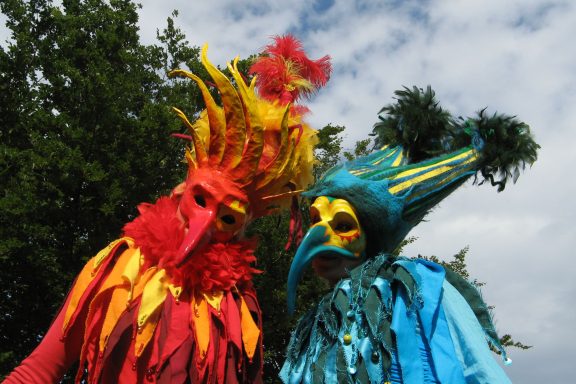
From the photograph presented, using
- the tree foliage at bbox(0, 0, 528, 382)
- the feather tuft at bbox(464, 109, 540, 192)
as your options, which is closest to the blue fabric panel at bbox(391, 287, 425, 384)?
the feather tuft at bbox(464, 109, 540, 192)

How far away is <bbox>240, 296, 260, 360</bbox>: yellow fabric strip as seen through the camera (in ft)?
9.72

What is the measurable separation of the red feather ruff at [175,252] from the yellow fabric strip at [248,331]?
148mm

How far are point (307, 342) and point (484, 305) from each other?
0.72 m

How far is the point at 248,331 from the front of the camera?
3012mm

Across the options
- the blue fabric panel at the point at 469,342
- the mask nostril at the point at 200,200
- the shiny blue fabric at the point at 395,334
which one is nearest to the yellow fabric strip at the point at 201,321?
the mask nostril at the point at 200,200

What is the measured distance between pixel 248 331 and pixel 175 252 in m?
0.52

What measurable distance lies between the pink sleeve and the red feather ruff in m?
0.48

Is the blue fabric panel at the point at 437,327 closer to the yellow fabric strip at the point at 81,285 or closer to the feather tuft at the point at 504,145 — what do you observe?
the feather tuft at the point at 504,145

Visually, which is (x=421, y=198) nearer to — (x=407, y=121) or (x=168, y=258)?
(x=407, y=121)

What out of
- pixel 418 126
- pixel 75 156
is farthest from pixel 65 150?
pixel 418 126

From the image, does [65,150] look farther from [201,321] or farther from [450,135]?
[450,135]

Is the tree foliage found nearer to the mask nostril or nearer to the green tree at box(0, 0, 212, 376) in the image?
the green tree at box(0, 0, 212, 376)

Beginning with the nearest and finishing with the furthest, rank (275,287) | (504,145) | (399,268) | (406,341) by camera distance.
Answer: (406,341) < (399,268) < (504,145) < (275,287)

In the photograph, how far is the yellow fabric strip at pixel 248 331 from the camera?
296 centimetres
